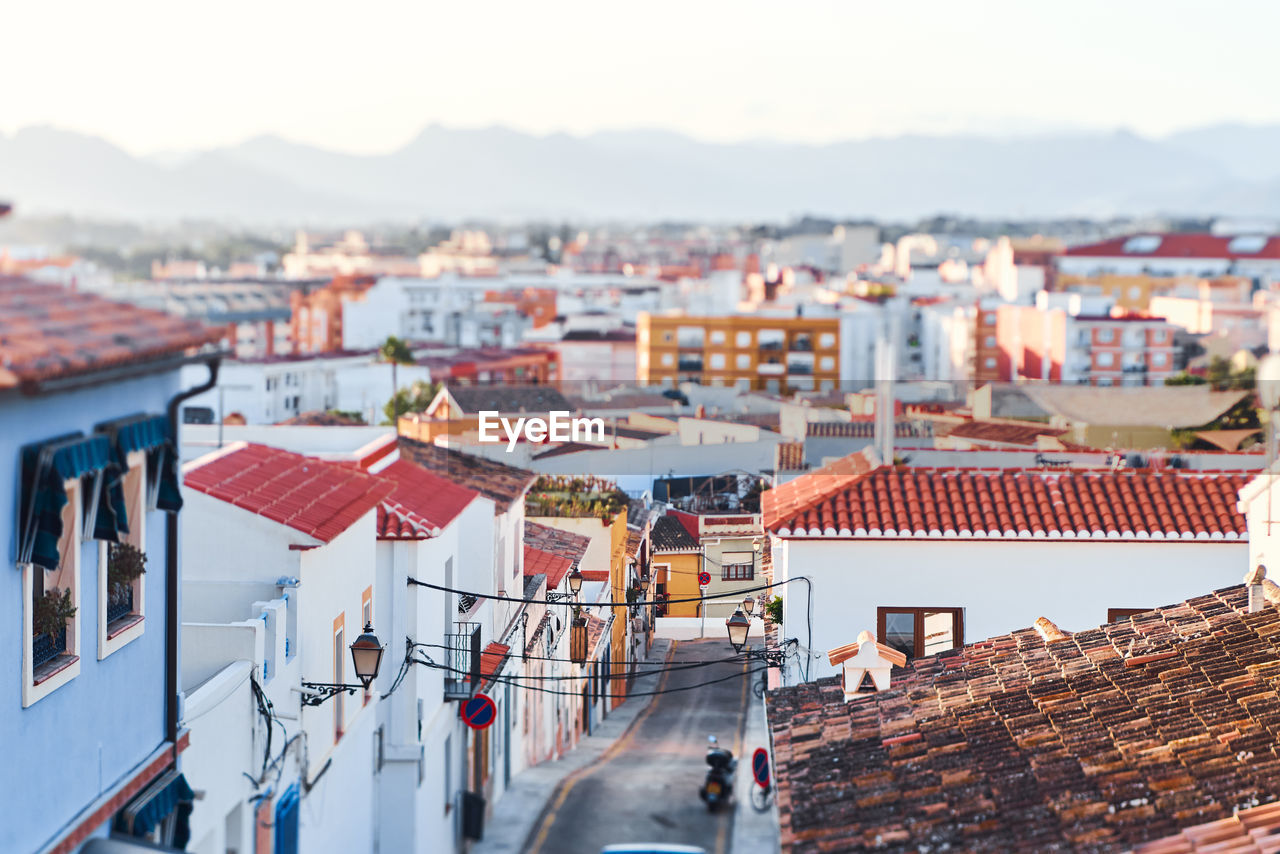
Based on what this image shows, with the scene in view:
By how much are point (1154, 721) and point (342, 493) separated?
27.9 feet

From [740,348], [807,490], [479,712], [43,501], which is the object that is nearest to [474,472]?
[479,712]

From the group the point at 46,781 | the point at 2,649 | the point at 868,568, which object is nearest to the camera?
the point at 2,649

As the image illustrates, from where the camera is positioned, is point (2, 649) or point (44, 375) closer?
point (44, 375)

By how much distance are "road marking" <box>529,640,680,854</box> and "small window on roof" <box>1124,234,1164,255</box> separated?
445 feet

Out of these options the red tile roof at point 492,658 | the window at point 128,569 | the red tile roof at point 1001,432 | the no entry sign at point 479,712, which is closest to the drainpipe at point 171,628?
the window at point 128,569

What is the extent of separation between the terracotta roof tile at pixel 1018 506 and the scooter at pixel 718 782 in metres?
6.39

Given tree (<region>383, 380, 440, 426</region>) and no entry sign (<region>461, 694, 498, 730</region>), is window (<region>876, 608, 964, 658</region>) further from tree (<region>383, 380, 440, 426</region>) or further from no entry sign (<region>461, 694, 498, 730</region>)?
tree (<region>383, 380, 440, 426</region>)

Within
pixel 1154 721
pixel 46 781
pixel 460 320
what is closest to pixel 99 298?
pixel 46 781

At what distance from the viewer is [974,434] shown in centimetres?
3500

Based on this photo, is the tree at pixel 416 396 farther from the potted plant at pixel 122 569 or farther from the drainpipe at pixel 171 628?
the potted plant at pixel 122 569

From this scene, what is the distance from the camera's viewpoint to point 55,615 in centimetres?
847

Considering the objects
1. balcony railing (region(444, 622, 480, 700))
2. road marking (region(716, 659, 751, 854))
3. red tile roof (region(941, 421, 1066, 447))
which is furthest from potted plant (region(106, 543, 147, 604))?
red tile roof (region(941, 421, 1066, 447))

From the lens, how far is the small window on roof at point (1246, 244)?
163 meters

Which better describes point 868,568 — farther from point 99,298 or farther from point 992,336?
point 992,336
